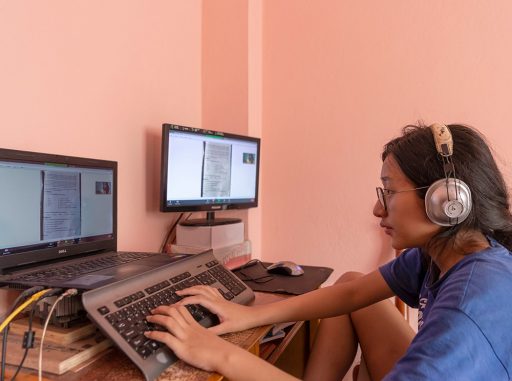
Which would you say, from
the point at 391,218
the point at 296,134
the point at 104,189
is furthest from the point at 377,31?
the point at 104,189

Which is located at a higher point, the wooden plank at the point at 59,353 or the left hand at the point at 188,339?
A: the left hand at the point at 188,339

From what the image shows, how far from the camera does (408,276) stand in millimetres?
942

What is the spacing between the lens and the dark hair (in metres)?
0.67

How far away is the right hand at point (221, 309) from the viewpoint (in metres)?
0.70

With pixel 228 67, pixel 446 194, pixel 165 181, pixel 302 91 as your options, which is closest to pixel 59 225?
pixel 165 181

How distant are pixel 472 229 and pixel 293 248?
1135 mm

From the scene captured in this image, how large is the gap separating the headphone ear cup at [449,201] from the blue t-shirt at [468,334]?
0.10 m

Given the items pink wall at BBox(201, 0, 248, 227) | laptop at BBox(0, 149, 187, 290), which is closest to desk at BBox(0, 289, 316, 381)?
laptop at BBox(0, 149, 187, 290)

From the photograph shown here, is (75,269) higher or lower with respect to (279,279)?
higher

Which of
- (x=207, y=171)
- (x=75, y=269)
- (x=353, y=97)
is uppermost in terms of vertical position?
(x=353, y=97)

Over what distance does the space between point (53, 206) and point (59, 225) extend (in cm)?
5

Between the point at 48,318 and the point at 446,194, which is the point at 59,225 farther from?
the point at 446,194

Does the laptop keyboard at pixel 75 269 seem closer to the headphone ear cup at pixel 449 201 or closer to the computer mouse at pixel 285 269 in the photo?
the computer mouse at pixel 285 269

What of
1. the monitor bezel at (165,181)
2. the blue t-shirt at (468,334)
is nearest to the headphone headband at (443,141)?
the blue t-shirt at (468,334)
